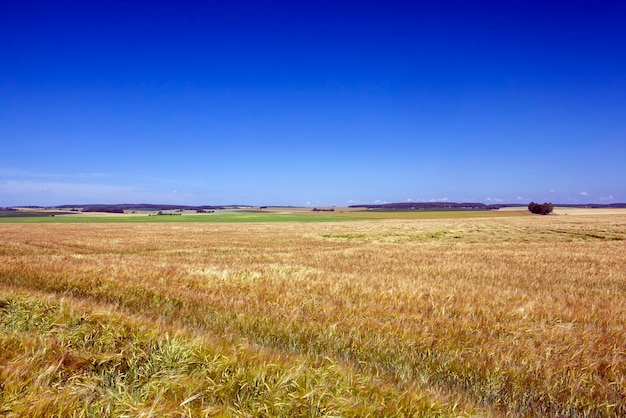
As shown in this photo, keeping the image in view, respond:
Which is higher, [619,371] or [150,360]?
[150,360]

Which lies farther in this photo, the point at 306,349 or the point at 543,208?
the point at 543,208

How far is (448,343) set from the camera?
5332 mm

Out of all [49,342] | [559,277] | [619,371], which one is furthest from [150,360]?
[559,277]

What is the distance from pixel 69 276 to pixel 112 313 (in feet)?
17.4

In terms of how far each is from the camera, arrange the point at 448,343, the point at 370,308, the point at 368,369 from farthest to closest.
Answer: the point at 370,308 < the point at 448,343 < the point at 368,369

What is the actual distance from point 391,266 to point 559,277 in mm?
5450

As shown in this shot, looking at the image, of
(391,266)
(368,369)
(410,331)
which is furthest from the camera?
(391,266)

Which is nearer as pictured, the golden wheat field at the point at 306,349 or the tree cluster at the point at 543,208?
the golden wheat field at the point at 306,349

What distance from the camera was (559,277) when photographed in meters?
12.0

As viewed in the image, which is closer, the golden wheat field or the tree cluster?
the golden wheat field

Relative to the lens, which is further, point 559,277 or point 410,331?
point 559,277

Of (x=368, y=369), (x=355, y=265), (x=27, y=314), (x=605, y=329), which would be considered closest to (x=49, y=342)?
(x=27, y=314)

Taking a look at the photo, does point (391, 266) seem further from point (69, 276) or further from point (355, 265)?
point (69, 276)

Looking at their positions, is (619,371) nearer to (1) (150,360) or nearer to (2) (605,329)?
(2) (605,329)
